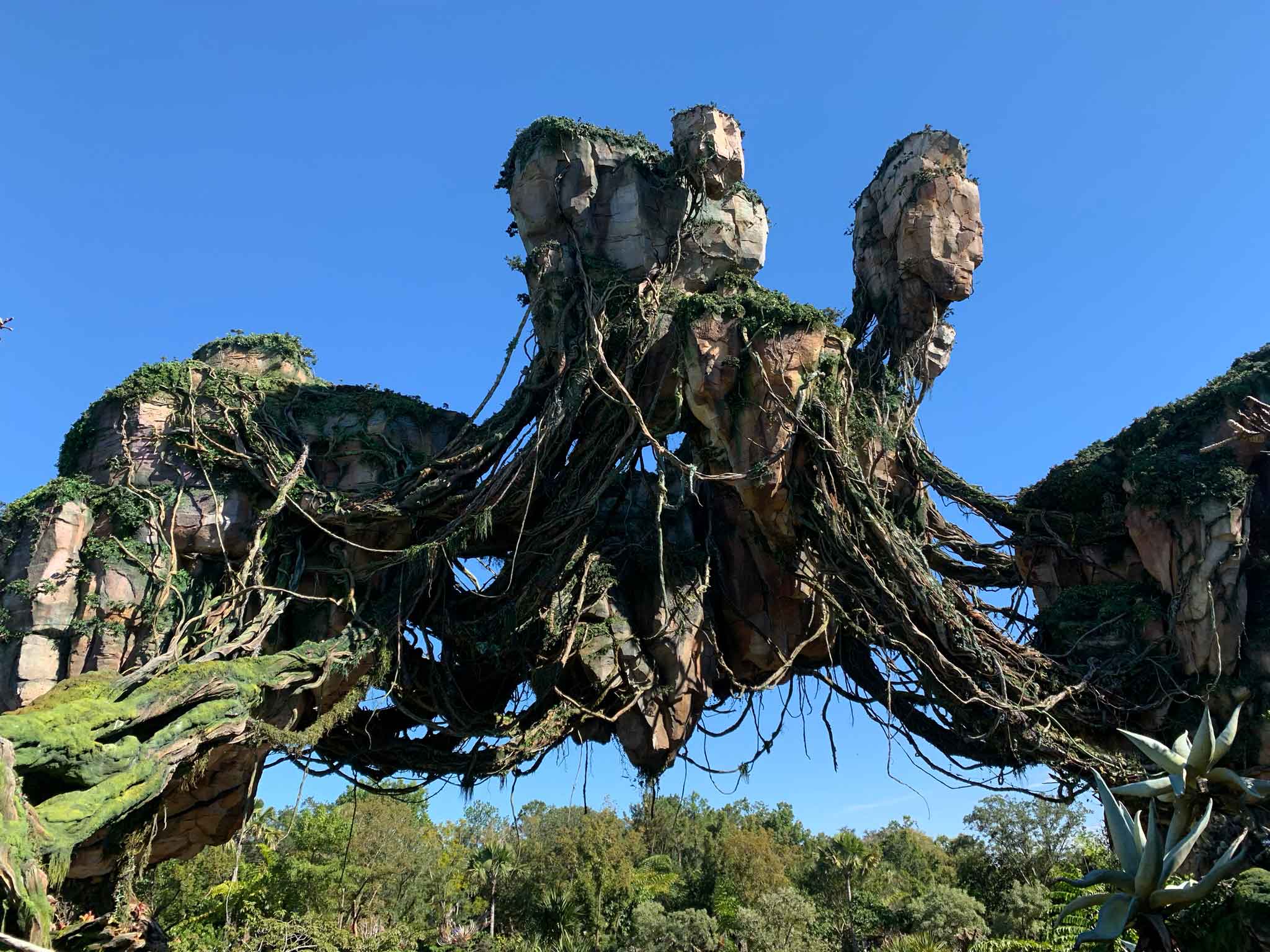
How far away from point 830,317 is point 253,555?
713 centimetres

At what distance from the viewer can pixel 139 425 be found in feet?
41.6

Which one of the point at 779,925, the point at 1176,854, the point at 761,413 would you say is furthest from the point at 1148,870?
the point at 779,925

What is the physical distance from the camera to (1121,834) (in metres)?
6.35

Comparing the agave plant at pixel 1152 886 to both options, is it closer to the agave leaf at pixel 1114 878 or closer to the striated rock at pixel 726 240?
the agave leaf at pixel 1114 878

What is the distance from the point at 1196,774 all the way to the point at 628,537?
8034 mm

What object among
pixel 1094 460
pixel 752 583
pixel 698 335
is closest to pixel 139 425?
pixel 698 335

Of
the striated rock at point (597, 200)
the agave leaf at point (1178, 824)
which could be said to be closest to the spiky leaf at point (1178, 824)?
the agave leaf at point (1178, 824)

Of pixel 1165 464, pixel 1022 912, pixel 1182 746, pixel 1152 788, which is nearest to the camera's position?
pixel 1152 788

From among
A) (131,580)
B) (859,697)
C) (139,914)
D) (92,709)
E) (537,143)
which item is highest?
(537,143)

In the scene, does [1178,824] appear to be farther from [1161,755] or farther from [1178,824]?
[1161,755]

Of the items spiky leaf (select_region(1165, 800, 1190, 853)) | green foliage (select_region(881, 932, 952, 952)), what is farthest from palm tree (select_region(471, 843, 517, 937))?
spiky leaf (select_region(1165, 800, 1190, 853))

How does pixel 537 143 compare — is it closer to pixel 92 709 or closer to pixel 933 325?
pixel 933 325

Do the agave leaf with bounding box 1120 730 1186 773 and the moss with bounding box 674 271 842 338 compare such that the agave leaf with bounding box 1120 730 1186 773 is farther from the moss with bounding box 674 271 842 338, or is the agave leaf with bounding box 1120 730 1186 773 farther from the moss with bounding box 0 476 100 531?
the moss with bounding box 0 476 100 531

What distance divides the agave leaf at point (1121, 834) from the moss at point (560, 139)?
34.5ft
